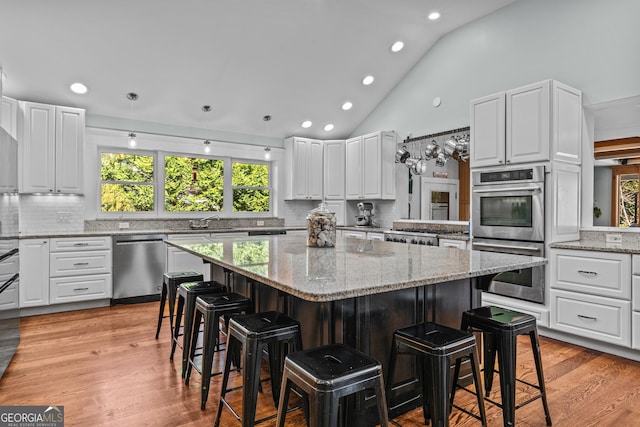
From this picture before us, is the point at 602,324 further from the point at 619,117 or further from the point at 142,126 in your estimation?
the point at 142,126

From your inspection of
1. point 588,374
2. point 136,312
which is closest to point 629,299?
point 588,374

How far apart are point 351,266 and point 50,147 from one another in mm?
4313

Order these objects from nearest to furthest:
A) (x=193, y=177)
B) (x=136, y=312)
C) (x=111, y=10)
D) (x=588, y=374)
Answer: (x=588, y=374) → (x=111, y=10) → (x=136, y=312) → (x=193, y=177)

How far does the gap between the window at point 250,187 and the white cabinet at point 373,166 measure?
4.86 ft

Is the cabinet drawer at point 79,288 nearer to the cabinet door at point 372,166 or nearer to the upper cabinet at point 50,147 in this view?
the upper cabinet at point 50,147

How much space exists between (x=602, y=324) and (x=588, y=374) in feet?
1.92

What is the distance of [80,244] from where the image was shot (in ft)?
14.9

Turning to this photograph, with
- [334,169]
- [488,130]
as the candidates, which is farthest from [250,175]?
[488,130]

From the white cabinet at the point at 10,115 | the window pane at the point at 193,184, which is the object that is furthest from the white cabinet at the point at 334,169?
the white cabinet at the point at 10,115

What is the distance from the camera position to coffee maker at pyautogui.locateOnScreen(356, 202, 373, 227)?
6.28 metres

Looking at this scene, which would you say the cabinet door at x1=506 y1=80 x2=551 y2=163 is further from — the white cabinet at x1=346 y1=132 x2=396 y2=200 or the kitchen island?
the white cabinet at x1=346 y1=132 x2=396 y2=200

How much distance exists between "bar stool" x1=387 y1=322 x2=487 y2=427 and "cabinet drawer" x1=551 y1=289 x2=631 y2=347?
1.99 m

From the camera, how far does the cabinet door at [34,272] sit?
423 cm

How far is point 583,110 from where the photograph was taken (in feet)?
12.5
